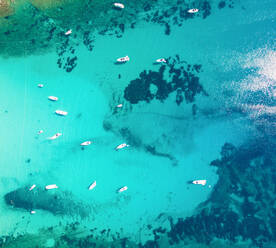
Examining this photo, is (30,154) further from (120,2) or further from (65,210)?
(120,2)

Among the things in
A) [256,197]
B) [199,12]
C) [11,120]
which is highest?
[199,12]

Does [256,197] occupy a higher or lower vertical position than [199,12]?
lower

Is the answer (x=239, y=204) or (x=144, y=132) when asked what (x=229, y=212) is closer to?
(x=239, y=204)

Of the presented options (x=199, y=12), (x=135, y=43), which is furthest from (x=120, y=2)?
(x=199, y=12)

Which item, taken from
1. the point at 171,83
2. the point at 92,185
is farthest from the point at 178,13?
the point at 92,185
